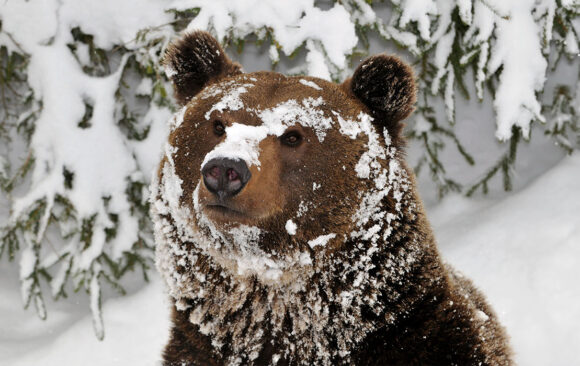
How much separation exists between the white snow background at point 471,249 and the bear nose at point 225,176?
6.91 ft

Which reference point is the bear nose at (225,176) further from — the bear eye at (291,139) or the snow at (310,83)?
the snow at (310,83)

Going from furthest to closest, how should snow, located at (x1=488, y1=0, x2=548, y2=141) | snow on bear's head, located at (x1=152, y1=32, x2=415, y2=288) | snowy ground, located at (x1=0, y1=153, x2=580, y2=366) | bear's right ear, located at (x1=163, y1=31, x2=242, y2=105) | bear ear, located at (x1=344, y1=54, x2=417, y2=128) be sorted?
snow, located at (x1=488, y1=0, x2=548, y2=141) → snowy ground, located at (x1=0, y1=153, x2=580, y2=366) → bear's right ear, located at (x1=163, y1=31, x2=242, y2=105) → bear ear, located at (x1=344, y1=54, x2=417, y2=128) → snow on bear's head, located at (x1=152, y1=32, x2=415, y2=288)

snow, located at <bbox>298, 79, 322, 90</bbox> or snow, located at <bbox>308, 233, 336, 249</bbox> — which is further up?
snow, located at <bbox>298, 79, 322, 90</bbox>

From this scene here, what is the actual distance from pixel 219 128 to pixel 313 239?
1.82 ft

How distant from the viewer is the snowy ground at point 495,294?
3805 mm

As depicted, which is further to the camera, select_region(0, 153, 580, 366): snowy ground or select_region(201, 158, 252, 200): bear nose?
select_region(0, 153, 580, 366): snowy ground

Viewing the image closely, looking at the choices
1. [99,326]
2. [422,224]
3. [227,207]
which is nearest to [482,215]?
[422,224]

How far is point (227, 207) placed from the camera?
1.93m

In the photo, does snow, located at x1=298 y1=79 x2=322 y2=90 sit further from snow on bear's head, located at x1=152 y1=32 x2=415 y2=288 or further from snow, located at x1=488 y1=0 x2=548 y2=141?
snow, located at x1=488 y1=0 x2=548 y2=141

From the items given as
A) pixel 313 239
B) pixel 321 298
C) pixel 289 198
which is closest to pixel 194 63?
pixel 289 198

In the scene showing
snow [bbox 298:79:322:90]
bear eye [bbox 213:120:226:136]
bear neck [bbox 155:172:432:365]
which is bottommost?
bear neck [bbox 155:172:432:365]

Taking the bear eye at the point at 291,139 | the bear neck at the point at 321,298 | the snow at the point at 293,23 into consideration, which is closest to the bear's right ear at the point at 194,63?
the bear eye at the point at 291,139

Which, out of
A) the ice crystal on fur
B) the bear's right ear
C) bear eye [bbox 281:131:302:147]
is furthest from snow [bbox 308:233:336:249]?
the bear's right ear

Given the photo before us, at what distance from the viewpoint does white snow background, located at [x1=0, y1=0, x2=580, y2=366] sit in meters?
3.85
